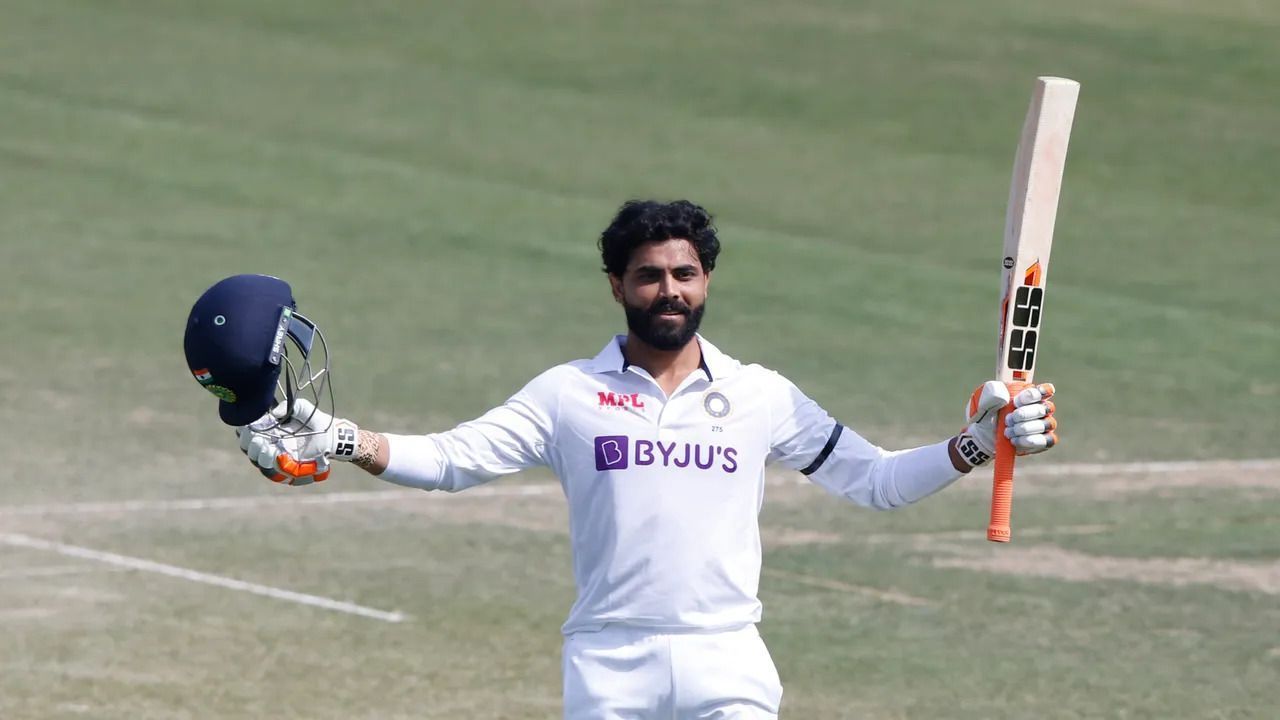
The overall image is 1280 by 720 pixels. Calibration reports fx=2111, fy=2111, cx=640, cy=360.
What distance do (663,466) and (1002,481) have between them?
124 cm

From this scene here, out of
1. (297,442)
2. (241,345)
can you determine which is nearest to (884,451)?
(297,442)

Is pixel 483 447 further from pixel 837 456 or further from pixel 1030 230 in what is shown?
pixel 1030 230

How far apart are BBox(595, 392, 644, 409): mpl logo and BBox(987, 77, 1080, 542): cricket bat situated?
130 cm

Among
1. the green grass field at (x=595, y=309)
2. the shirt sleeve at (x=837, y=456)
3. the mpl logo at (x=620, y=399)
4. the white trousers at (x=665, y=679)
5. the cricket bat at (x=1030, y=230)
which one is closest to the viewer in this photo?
the white trousers at (x=665, y=679)

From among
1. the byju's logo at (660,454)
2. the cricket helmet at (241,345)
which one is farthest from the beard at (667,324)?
the cricket helmet at (241,345)

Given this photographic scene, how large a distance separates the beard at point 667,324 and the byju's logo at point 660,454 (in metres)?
0.32

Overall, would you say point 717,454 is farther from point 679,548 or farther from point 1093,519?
point 1093,519

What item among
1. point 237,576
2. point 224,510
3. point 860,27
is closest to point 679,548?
point 237,576

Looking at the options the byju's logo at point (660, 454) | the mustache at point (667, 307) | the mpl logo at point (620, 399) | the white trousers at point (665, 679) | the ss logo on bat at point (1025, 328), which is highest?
the ss logo on bat at point (1025, 328)

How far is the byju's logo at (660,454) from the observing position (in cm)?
677

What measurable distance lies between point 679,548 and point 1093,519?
7.23m

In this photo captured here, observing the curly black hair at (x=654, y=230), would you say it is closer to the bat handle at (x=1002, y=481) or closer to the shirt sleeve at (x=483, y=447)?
the shirt sleeve at (x=483, y=447)

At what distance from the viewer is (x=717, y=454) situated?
680 cm

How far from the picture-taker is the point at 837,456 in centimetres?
709
